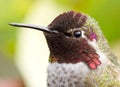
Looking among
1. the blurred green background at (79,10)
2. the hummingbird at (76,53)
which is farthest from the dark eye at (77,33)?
the blurred green background at (79,10)

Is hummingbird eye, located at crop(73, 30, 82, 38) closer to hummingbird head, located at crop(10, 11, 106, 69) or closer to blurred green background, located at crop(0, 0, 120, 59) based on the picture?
hummingbird head, located at crop(10, 11, 106, 69)

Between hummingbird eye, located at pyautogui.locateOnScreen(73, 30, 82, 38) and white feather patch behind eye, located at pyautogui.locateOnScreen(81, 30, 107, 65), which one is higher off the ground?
hummingbird eye, located at pyautogui.locateOnScreen(73, 30, 82, 38)

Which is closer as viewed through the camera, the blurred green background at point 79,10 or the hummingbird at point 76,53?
the hummingbird at point 76,53

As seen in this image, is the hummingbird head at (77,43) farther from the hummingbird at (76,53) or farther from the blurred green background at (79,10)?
the blurred green background at (79,10)

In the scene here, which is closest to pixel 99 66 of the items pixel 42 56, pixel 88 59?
pixel 88 59

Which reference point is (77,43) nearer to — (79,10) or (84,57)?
(84,57)

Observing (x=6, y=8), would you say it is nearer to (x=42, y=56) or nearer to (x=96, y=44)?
(x=42, y=56)

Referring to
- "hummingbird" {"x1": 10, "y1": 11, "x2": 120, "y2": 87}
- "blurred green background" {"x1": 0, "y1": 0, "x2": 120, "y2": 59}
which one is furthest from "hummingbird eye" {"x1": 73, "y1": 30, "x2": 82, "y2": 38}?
"blurred green background" {"x1": 0, "y1": 0, "x2": 120, "y2": 59}

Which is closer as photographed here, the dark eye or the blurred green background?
the dark eye
